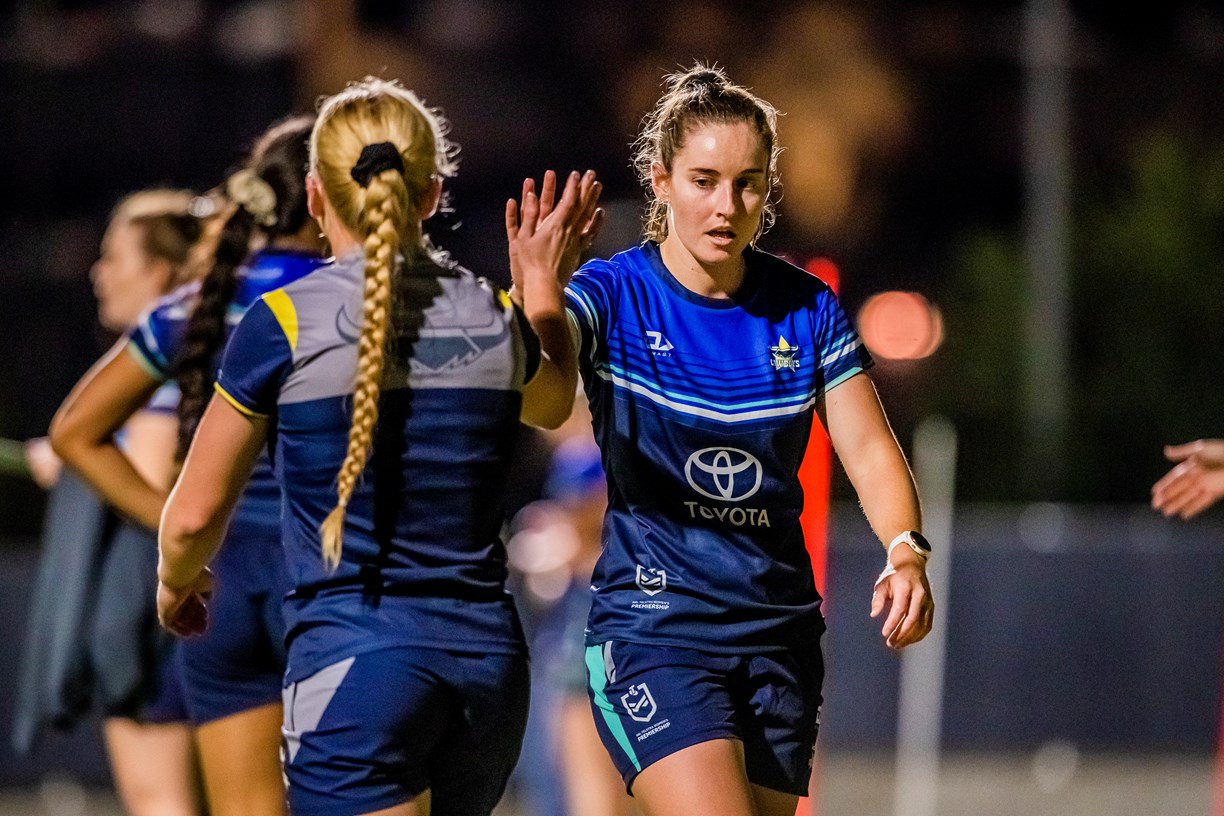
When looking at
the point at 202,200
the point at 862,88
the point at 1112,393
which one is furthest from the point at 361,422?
the point at 862,88

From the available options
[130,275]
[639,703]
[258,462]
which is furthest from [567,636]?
[639,703]

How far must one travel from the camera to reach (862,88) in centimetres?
2162

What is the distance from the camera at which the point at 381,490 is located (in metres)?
3.35

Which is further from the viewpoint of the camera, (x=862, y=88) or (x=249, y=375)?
(x=862, y=88)

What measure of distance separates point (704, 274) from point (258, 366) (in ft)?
3.51

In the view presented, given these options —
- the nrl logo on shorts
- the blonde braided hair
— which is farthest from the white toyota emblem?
the blonde braided hair

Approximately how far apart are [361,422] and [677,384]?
2.67 feet

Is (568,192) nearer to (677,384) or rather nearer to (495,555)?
(677,384)

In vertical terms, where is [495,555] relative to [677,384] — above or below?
below

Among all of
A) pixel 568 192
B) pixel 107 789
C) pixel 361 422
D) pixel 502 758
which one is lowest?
pixel 107 789

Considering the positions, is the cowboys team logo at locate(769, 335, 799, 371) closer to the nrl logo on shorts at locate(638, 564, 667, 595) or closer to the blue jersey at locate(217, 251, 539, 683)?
the nrl logo on shorts at locate(638, 564, 667, 595)

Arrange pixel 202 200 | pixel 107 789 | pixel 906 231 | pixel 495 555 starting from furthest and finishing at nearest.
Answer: pixel 906 231 < pixel 107 789 < pixel 202 200 < pixel 495 555

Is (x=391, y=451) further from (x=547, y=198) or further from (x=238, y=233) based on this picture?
(x=238, y=233)

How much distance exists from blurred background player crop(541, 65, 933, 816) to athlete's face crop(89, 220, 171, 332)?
202 cm
